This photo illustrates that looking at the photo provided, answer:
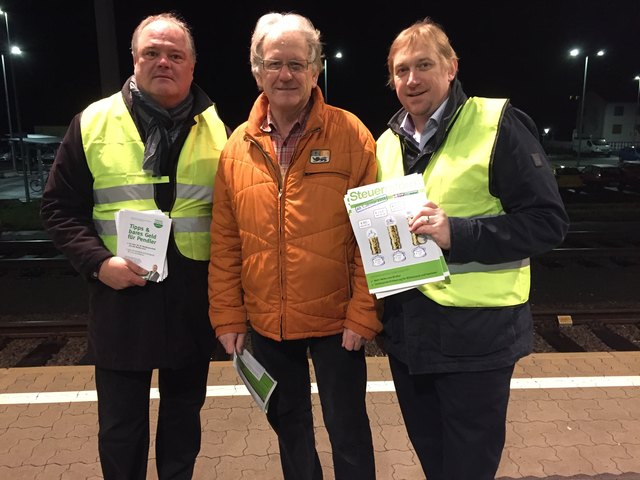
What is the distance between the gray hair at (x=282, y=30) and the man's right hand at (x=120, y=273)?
98cm

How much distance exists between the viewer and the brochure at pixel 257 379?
2.35 metres

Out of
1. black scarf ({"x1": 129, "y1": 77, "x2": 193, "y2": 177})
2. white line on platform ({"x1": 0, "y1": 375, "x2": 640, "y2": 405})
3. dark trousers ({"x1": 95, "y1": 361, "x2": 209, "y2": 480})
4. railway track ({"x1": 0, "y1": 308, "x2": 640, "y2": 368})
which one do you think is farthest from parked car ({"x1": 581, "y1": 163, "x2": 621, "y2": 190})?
black scarf ({"x1": 129, "y1": 77, "x2": 193, "y2": 177})

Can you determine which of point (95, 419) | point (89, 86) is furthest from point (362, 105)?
point (95, 419)

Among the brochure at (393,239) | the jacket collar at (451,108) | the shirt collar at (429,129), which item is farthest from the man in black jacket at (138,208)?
the jacket collar at (451,108)

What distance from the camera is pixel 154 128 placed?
7.39 ft

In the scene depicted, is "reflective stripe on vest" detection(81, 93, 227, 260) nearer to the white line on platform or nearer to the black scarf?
the black scarf

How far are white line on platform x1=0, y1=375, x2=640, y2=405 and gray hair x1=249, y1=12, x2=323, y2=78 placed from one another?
2420 mm

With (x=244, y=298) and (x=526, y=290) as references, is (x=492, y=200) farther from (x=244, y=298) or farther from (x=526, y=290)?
(x=244, y=298)

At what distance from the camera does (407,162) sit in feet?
7.00

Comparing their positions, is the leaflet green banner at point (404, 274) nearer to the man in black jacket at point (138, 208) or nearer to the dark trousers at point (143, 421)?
the man in black jacket at point (138, 208)

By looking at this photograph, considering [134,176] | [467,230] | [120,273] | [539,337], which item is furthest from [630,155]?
[120,273]

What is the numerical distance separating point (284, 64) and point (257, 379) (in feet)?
4.55

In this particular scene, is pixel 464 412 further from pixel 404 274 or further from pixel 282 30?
pixel 282 30

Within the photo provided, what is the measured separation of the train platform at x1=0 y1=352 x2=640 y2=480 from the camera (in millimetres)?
3043
